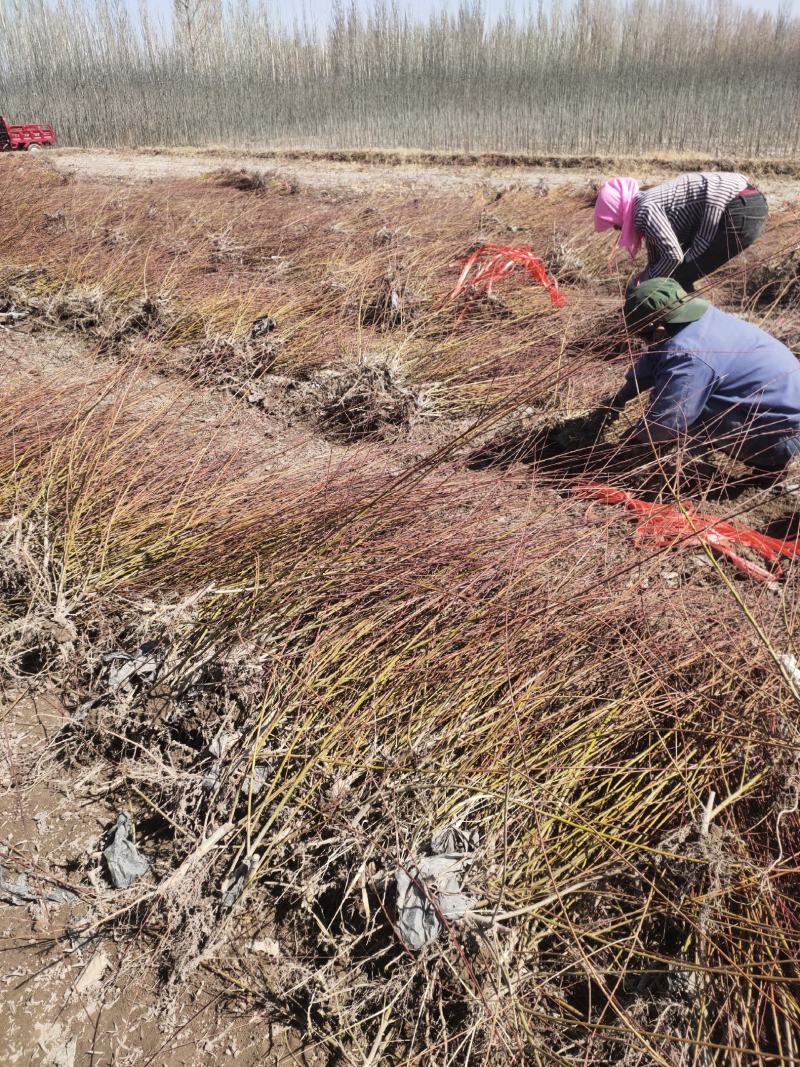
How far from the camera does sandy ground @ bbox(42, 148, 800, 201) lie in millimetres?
9219

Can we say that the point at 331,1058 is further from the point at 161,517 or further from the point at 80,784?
the point at 161,517

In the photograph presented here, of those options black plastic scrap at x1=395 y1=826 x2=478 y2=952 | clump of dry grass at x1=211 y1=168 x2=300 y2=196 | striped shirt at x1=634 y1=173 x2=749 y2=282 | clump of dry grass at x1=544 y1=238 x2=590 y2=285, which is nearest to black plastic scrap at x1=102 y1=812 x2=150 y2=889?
black plastic scrap at x1=395 y1=826 x2=478 y2=952

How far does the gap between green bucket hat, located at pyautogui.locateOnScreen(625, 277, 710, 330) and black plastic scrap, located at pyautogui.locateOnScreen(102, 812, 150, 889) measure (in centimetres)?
211

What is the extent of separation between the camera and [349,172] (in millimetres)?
11094

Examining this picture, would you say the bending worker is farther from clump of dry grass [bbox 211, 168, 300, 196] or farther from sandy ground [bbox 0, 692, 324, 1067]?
clump of dry grass [bbox 211, 168, 300, 196]

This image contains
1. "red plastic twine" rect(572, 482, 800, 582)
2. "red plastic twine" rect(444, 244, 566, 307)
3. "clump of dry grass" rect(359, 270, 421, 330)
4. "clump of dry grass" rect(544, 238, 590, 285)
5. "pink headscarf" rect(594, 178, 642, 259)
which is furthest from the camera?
"clump of dry grass" rect(544, 238, 590, 285)

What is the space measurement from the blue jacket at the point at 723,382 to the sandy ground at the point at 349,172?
7.05 m

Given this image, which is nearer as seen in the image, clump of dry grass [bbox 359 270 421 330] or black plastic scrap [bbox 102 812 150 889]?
black plastic scrap [bbox 102 812 150 889]

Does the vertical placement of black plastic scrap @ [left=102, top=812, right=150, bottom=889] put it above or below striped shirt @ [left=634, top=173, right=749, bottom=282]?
below

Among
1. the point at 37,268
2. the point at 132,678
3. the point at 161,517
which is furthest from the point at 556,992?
the point at 37,268

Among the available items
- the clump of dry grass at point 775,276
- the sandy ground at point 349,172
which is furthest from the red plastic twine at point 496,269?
the sandy ground at point 349,172

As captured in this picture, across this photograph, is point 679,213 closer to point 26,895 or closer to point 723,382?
point 723,382

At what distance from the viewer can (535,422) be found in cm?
288

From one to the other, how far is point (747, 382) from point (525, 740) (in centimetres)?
168
